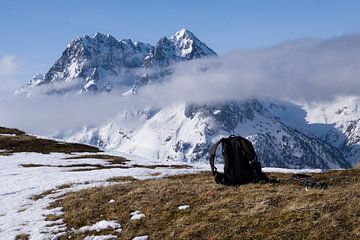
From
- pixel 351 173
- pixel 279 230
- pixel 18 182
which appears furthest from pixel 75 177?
pixel 279 230

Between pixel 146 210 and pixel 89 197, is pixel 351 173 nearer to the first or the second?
pixel 146 210

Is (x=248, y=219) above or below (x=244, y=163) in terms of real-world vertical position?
below

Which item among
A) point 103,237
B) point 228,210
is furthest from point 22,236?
point 228,210

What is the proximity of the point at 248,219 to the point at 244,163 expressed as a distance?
23.2 ft

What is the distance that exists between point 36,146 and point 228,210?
57.1m

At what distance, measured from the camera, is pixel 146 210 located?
72.9 feet

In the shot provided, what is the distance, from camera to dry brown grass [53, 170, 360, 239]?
57.2 ft

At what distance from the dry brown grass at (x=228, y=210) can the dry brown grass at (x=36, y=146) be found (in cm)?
4420

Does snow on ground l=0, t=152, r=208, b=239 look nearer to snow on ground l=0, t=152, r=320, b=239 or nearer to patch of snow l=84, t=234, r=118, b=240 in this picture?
snow on ground l=0, t=152, r=320, b=239

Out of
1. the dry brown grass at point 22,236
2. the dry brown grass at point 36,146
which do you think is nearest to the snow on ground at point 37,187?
the dry brown grass at point 22,236

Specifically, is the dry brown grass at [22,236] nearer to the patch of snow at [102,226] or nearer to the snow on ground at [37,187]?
the snow on ground at [37,187]

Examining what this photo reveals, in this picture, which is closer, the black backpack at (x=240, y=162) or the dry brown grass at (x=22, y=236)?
the dry brown grass at (x=22, y=236)

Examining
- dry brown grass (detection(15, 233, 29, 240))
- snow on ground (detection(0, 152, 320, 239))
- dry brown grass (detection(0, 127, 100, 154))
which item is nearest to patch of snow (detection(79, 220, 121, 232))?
snow on ground (detection(0, 152, 320, 239))

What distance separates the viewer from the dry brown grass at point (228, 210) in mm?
17438
